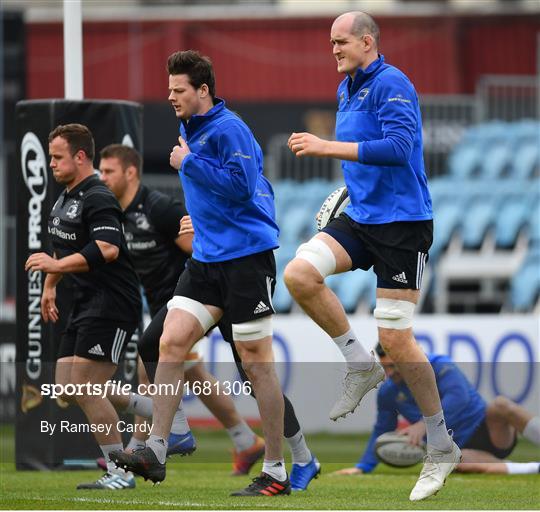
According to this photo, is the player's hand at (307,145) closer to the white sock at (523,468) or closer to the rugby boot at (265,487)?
the rugby boot at (265,487)

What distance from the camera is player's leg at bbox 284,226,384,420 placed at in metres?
7.92

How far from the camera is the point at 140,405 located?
30.9 ft

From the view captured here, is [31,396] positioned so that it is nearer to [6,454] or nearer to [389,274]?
[6,454]

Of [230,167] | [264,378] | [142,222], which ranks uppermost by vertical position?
[230,167]

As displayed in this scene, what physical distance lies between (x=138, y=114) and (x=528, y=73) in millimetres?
14689

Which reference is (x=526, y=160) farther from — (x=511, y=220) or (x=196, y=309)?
(x=196, y=309)

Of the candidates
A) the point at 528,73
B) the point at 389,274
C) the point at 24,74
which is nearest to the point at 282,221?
the point at 24,74

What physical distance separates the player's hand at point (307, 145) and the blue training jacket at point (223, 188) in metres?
0.37

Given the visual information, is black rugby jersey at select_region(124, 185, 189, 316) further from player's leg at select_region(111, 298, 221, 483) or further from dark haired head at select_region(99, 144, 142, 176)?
player's leg at select_region(111, 298, 221, 483)

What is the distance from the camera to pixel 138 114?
1100 centimetres

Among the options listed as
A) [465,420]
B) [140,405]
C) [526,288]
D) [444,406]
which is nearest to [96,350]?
[140,405]

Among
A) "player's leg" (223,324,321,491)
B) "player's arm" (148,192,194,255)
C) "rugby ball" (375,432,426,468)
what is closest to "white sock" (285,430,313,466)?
"player's leg" (223,324,321,491)

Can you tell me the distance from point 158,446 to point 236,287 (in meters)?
0.94

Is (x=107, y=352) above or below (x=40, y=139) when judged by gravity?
below
